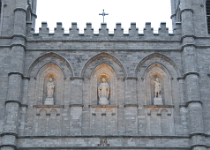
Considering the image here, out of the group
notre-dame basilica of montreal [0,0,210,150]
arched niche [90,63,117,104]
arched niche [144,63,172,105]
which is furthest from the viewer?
arched niche [144,63,172,105]

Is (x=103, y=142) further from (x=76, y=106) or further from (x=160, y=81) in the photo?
(x=160, y=81)

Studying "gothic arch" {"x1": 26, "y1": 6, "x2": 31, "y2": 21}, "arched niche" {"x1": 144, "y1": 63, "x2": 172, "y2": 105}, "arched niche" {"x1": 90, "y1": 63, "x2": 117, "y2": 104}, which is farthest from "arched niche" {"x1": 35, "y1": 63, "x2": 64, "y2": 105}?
"arched niche" {"x1": 144, "y1": 63, "x2": 172, "y2": 105}

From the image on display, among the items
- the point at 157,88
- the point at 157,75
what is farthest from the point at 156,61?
the point at 157,88

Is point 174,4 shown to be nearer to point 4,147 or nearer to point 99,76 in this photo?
point 99,76

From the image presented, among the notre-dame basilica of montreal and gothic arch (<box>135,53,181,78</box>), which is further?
gothic arch (<box>135,53,181,78</box>)

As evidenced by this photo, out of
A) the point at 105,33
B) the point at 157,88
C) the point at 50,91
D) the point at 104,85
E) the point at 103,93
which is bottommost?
the point at 103,93

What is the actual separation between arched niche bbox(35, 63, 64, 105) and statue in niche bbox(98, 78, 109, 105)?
211 cm

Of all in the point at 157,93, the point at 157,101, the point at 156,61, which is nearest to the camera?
the point at 157,101

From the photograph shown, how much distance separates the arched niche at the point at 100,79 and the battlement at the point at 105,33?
1957mm

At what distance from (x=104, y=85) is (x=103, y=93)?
498 mm

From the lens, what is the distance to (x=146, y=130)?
2708 cm

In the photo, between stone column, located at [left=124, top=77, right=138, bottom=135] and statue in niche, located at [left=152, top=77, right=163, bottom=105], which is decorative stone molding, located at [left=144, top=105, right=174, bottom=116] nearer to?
statue in niche, located at [left=152, top=77, right=163, bottom=105]

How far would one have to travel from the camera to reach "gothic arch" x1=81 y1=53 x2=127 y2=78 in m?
28.7

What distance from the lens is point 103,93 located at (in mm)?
28156
